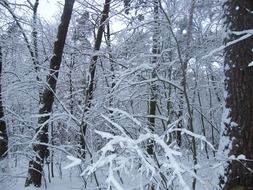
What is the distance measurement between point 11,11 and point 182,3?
5872mm

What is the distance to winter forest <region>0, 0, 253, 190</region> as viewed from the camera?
11.7 ft

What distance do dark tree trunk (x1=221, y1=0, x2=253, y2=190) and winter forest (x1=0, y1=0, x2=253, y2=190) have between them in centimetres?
1

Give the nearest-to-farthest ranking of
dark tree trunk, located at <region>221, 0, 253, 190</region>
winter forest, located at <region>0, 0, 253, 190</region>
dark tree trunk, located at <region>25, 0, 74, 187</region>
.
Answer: winter forest, located at <region>0, 0, 253, 190</region>
dark tree trunk, located at <region>221, 0, 253, 190</region>
dark tree trunk, located at <region>25, 0, 74, 187</region>

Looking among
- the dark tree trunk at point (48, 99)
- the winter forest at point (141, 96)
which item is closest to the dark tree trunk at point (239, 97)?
the winter forest at point (141, 96)

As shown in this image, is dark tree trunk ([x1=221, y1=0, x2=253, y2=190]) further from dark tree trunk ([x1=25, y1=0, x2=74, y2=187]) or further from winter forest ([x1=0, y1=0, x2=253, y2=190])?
dark tree trunk ([x1=25, y1=0, x2=74, y2=187])

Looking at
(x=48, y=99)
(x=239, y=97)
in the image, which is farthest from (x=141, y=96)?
(x=239, y=97)

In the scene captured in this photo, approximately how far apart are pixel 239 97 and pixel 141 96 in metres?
5.69

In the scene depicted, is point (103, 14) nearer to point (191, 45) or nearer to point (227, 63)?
point (191, 45)

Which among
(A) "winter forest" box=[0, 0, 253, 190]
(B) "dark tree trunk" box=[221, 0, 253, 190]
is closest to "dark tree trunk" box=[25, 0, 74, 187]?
(A) "winter forest" box=[0, 0, 253, 190]

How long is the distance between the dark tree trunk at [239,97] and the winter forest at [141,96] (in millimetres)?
11

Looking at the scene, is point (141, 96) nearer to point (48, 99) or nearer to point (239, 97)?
point (48, 99)

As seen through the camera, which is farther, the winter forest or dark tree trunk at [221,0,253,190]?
dark tree trunk at [221,0,253,190]

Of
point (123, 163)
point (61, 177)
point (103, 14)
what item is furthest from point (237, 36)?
point (61, 177)

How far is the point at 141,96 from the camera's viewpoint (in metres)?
10.1
